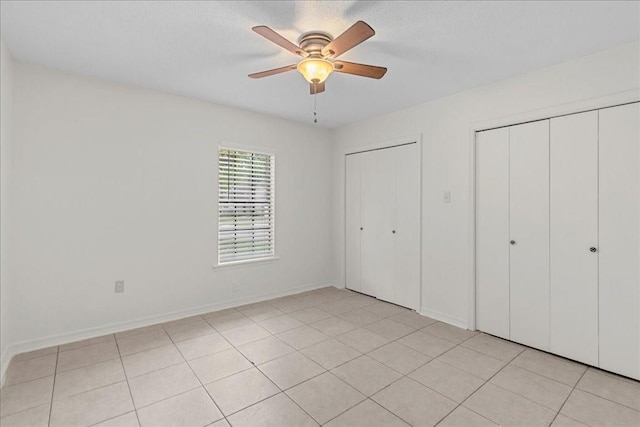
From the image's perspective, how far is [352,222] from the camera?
4691 millimetres

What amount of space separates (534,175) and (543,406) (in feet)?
6.11

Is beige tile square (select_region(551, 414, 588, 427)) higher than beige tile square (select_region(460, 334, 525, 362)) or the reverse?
the reverse

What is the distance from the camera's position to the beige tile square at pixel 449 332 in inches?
120

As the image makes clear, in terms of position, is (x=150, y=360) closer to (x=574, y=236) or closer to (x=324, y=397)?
(x=324, y=397)

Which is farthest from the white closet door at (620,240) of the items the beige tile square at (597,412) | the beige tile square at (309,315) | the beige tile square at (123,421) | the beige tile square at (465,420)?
the beige tile square at (123,421)

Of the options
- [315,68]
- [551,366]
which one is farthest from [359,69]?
[551,366]

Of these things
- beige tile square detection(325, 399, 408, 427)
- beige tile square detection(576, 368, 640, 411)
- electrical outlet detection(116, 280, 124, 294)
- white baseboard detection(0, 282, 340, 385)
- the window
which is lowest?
beige tile square detection(325, 399, 408, 427)

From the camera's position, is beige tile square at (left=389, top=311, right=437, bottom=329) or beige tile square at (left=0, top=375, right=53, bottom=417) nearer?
beige tile square at (left=0, top=375, right=53, bottom=417)

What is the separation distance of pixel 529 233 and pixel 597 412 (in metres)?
1.42

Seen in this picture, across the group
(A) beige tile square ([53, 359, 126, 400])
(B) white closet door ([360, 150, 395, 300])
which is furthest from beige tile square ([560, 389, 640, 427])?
(A) beige tile square ([53, 359, 126, 400])

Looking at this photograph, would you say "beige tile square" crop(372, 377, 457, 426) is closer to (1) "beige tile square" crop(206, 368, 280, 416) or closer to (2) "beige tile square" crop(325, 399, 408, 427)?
(2) "beige tile square" crop(325, 399, 408, 427)

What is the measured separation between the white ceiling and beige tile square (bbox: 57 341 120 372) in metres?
2.50

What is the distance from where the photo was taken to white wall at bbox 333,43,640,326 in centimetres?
256

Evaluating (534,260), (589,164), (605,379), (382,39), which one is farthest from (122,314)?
(589,164)
